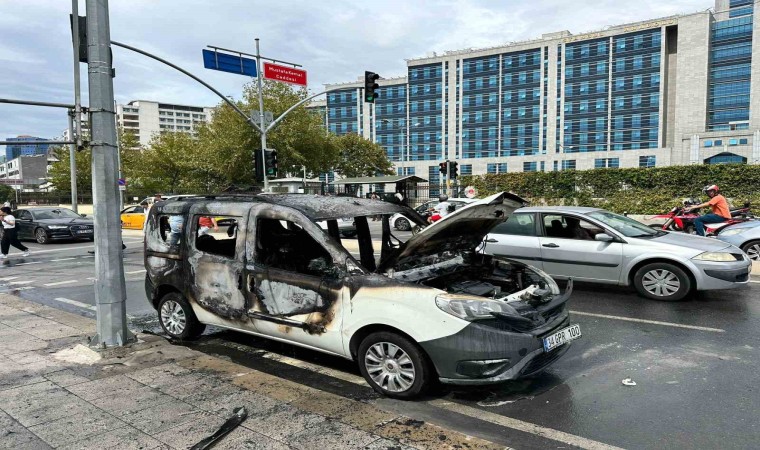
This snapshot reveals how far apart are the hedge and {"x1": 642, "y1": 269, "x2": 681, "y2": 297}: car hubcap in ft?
65.8

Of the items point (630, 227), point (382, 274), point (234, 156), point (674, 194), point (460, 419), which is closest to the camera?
point (460, 419)

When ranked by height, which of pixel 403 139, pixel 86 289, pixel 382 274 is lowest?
pixel 86 289

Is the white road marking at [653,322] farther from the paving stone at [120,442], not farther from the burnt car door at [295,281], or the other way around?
the paving stone at [120,442]

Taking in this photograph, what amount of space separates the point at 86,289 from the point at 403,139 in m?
113

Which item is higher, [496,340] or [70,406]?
[496,340]

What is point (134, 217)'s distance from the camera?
2586 cm

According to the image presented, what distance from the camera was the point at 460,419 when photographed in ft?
12.0

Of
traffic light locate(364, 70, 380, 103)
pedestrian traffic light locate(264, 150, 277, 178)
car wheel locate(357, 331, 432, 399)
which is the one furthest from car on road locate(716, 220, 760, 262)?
pedestrian traffic light locate(264, 150, 277, 178)

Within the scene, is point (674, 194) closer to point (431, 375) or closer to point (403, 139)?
point (431, 375)

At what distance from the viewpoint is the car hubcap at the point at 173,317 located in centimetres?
555

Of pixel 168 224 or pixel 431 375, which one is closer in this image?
pixel 431 375

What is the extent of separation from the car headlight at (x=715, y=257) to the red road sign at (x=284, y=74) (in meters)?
18.7

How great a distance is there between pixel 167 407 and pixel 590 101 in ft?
353

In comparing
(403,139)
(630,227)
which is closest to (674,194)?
(630,227)
